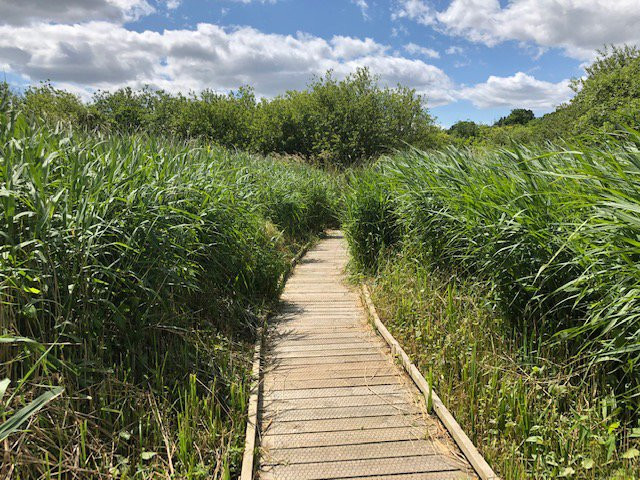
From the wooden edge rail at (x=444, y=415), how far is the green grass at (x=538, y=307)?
11 centimetres

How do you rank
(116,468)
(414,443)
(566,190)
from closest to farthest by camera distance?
(116,468) < (414,443) < (566,190)

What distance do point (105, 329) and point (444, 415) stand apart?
7.71 ft

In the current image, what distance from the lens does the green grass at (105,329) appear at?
2418 mm

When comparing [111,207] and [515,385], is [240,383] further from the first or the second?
[515,385]

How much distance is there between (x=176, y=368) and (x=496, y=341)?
2.52 meters

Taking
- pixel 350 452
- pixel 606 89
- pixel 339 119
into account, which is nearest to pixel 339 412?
pixel 350 452

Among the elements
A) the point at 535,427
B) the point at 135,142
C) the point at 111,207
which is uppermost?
the point at 135,142

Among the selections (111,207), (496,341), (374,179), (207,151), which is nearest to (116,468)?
(111,207)

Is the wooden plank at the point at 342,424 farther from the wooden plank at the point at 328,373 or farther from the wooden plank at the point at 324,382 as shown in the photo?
the wooden plank at the point at 328,373

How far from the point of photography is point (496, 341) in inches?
143

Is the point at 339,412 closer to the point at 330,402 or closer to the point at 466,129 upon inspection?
the point at 330,402

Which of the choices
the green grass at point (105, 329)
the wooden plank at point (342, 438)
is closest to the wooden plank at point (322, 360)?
the green grass at point (105, 329)

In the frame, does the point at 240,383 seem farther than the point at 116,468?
Yes

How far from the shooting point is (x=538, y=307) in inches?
131
